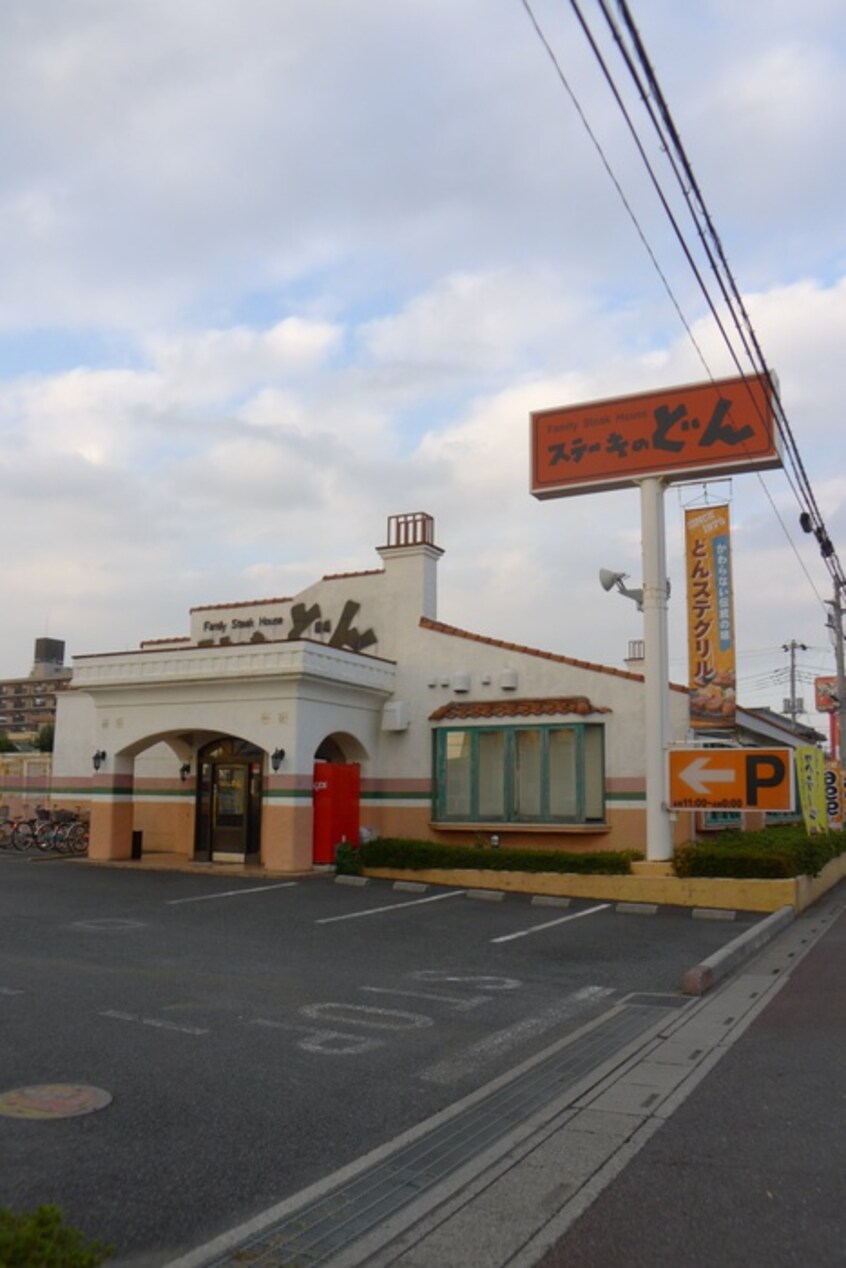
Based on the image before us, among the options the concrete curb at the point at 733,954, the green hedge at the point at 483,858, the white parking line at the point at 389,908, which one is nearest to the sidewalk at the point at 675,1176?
the concrete curb at the point at 733,954

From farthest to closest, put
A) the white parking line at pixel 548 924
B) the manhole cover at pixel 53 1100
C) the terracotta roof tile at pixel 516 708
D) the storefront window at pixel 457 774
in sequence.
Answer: the storefront window at pixel 457 774
the terracotta roof tile at pixel 516 708
the white parking line at pixel 548 924
the manhole cover at pixel 53 1100

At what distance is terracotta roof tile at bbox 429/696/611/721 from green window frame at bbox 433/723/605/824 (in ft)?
0.96

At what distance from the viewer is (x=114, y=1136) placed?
223 inches

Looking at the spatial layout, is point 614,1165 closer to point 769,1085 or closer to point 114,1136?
point 769,1085

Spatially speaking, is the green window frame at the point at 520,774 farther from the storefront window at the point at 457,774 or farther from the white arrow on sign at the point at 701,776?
the white arrow on sign at the point at 701,776

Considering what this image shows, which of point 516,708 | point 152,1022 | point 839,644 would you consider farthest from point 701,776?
point 839,644

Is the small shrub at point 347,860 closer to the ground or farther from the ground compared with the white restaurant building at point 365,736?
closer to the ground

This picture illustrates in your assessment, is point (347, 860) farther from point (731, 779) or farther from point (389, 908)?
point (731, 779)

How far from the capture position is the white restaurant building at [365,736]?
65.4 feet

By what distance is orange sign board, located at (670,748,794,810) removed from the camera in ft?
56.1

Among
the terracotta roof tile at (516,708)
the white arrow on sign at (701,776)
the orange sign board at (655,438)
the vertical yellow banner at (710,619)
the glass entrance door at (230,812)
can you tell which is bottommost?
the glass entrance door at (230,812)

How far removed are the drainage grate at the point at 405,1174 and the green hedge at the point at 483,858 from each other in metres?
9.88

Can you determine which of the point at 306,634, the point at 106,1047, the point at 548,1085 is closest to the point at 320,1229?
the point at 548,1085

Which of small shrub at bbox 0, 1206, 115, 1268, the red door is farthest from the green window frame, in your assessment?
small shrub at bbox 0, 1206, 115, 1268
